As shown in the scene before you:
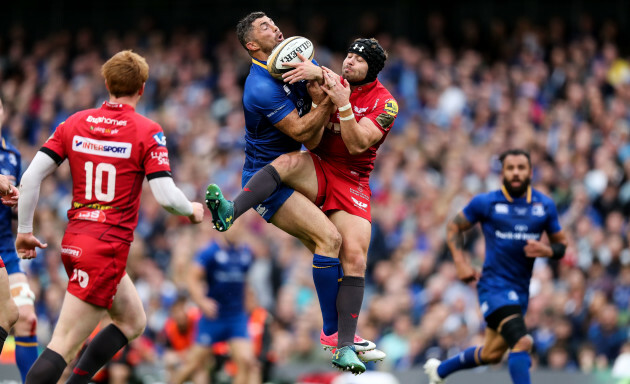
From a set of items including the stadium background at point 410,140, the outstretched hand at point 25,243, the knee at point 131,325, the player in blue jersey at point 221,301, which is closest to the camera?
the outstretched hand at point 25,243

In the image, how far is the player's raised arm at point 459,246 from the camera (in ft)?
33.5

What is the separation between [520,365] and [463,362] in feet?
Answer: 2.54

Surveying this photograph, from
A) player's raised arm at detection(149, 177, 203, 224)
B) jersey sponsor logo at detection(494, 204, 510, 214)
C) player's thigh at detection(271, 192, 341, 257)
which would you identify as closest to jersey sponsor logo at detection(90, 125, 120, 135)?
player's raised arm at detection(149, 177, 203, 224)

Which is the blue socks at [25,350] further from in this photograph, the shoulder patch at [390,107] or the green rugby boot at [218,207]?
the shoulder patch at [390,107]

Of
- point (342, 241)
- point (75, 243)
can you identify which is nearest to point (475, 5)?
point (342, 241)

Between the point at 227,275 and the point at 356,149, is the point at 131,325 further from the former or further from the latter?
the point at 227,275

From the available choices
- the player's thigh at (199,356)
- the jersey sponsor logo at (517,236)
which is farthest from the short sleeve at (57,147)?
the player's thigh at (199,356)

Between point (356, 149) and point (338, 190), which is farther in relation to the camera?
point (338, 190)

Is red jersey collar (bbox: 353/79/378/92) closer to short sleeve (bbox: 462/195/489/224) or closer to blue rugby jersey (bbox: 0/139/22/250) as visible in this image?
short sleeve (bbox: 462/195/489/224)

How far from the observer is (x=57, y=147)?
7.30 metres

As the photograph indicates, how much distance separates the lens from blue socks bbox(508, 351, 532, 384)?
31.7 ft

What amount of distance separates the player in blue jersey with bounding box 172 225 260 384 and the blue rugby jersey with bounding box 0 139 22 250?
367 centimetres

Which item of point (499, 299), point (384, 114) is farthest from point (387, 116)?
point (499, 299)

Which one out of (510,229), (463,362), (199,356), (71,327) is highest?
(510,229)
